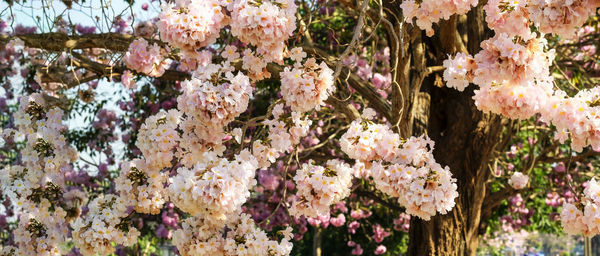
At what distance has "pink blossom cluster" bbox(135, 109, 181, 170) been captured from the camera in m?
3.35

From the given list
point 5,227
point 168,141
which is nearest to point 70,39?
point 168,141

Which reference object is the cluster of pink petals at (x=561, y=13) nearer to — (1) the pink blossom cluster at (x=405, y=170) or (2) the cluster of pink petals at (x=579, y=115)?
(2) the cluster of pink petals at (x=579, y=115)

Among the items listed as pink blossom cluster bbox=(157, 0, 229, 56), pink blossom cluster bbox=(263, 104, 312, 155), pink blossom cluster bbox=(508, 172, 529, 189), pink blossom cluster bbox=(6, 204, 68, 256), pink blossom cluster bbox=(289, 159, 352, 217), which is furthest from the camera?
pink blossom cluster bbox=(508, 172, 529, 189)

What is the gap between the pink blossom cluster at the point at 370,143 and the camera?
3.08 meters

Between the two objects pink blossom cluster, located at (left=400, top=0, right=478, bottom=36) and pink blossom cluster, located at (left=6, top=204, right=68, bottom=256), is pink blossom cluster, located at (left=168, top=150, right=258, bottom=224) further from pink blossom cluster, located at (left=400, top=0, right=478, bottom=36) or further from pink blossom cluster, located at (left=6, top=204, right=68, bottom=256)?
pink blossom cluster, located at (left=6, top=204, right=68, bottom=256)

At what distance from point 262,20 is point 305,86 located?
424 millimetres

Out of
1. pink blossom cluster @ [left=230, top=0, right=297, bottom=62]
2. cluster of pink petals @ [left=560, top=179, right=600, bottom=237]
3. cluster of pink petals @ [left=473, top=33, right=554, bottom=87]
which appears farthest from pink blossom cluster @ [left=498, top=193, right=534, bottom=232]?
pink blossom cluster @ [left=230, top=0, right=297, bottom=62]

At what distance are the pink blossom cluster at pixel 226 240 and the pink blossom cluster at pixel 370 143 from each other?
69 centimetres

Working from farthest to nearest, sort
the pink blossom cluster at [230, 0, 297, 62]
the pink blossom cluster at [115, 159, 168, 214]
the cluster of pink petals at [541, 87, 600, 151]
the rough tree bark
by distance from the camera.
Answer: the rough tree bark → the pink blossom cluster at [115, 159, 168, 214] → the cluster of pink petals at [541, 87, 600, 151] → the pink blossom cluster at [230, 0, 297, 62]

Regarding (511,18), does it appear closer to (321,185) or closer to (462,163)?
(321,185)

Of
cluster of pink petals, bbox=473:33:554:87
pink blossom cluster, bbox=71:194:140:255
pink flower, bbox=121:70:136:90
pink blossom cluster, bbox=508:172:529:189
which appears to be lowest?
pink blossom cluster, bbox=71:194:140:255

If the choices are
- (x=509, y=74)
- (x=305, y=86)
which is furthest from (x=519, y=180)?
(x=305, y=86)

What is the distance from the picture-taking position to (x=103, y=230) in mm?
3779

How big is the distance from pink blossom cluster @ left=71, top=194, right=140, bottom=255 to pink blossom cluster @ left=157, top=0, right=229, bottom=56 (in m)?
1.33
